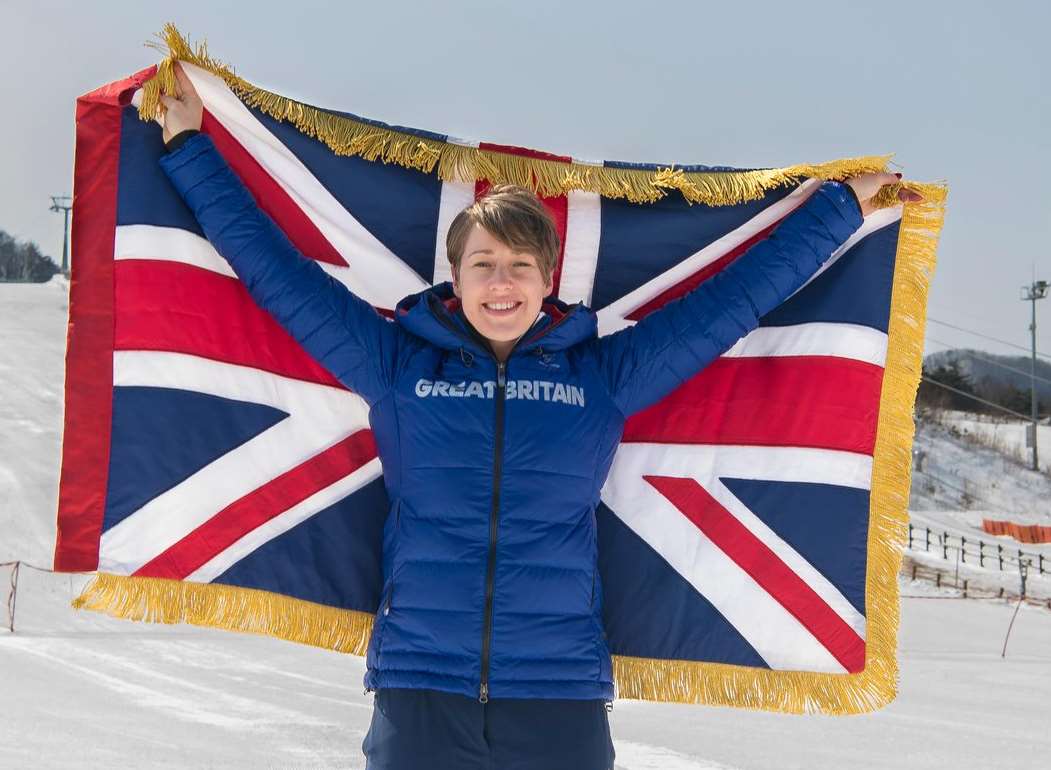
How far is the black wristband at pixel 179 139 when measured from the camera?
9.84 feet

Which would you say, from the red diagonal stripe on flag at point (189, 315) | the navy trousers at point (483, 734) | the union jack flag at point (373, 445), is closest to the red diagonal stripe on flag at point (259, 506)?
the union jack flag at point (373, 445)

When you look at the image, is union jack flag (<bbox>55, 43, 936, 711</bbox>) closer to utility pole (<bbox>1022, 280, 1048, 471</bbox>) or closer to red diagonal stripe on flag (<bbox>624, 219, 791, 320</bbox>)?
red diagonal stripe on flag (<bbox>624, 219, 791, 320</bbox>)

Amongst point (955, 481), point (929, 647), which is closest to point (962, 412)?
point (955, 481)

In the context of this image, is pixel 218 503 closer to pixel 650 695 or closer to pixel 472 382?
pixel 472 382

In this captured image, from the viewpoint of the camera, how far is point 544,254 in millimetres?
2693

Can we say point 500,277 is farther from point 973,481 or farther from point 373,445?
point 973,481

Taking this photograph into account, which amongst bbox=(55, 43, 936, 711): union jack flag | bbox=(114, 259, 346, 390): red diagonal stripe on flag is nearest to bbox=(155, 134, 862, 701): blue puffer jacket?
bbox=(114, 259, 346, 390): red diagonal stripe on flag

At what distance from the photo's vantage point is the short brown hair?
264cm

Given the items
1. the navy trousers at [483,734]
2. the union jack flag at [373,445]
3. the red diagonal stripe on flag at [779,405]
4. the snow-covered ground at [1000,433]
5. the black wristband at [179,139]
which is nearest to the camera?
the navy trousers at [483,734]

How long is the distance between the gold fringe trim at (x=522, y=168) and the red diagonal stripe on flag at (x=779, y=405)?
0.61 m

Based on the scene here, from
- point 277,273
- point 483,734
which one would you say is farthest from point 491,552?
point 277,273

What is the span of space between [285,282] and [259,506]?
82 cm

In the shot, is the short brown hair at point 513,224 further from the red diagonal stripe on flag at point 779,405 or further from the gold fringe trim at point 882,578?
the gold fringe trim at point 882,578

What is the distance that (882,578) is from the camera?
10.9 ft
